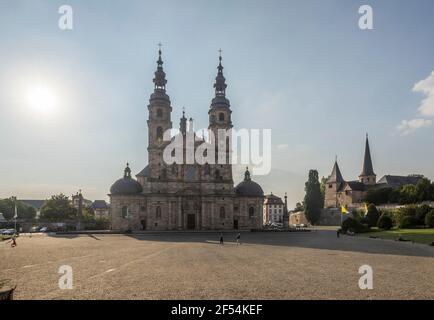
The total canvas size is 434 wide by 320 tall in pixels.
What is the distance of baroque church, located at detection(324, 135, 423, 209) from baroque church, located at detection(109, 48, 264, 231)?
5722cm

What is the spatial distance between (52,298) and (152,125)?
62486 millimetres

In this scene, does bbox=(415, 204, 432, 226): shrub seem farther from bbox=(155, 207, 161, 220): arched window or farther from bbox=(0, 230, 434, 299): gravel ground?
bbox=(155, 207, 161, 220): arched window

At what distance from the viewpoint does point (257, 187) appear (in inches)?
3066

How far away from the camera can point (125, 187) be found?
72125 mm

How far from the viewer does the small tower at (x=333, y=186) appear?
421 ft

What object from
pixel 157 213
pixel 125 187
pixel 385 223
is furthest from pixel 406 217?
pixel 125 187

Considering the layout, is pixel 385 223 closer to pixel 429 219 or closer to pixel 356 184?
pixel 429 219

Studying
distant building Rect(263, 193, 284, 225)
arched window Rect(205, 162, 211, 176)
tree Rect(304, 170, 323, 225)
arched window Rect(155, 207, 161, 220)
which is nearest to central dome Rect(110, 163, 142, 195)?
arched window Rect(155, 207, 161, 220)

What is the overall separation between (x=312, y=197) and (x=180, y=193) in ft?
149

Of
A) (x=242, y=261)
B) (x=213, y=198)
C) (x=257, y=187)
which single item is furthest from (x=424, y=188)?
(x=242, y=261)

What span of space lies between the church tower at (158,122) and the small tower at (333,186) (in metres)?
74.5

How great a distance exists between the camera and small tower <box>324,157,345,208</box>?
12838 cm

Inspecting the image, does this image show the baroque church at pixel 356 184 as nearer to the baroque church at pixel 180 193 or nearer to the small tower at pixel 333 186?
the small tower at pixel 333 186
